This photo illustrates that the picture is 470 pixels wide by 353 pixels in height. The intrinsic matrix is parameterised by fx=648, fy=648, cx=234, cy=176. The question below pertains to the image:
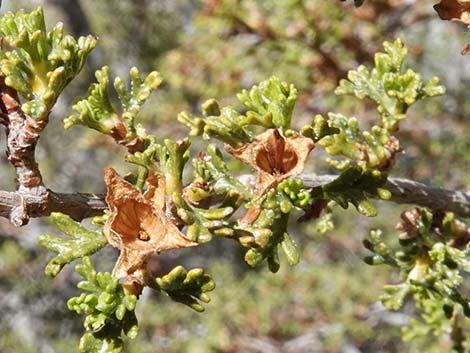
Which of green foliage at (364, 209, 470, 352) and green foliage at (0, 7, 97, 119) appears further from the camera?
green foliage at (364, 209, 470, 352)

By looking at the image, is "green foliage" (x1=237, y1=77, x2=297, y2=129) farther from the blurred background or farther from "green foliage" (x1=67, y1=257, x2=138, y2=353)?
the blurred background

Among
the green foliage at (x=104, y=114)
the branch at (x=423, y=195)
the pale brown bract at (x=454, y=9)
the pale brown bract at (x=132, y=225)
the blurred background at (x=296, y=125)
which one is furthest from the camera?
the blurred background at (x=296, y=125)

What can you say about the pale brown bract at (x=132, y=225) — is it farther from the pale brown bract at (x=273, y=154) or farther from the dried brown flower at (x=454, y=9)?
the dried brown flower at (x=454, y=9)

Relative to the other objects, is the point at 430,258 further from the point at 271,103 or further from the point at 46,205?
the point at 46,205

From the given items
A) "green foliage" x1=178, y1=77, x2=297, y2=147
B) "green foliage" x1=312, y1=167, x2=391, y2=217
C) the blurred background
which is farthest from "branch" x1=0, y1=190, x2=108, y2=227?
the blurred background

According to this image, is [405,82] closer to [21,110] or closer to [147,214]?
[147,214]

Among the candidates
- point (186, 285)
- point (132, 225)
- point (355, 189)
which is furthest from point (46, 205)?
point (355, 189)

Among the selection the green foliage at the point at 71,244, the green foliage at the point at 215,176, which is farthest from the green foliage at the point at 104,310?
the green foliage at the point at 215,176
